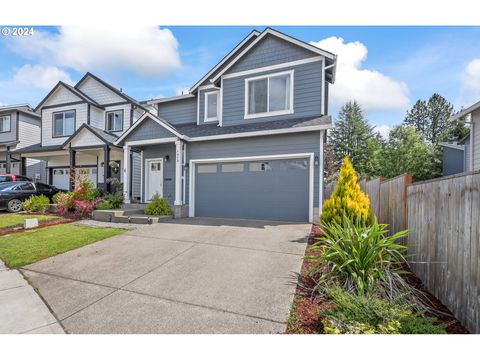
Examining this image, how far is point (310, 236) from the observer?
250 inches

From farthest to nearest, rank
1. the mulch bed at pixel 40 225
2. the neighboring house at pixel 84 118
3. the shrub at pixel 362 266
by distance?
the neighboring house at pixel 84 118 → the mulch bed at pixel 40 225 → the shrub at pixel 362 266

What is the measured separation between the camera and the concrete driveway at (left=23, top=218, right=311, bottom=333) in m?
2.71

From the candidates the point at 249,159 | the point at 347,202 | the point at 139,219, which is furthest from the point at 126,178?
the point at 347,202

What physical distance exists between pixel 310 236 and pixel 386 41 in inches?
193

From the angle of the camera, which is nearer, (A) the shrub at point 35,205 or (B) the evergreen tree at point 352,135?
(A) the shrub at point 35,205

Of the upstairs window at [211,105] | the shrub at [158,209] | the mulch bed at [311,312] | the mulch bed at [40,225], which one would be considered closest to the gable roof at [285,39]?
the upstairs window at [211,105]

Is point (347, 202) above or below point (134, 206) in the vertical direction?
above

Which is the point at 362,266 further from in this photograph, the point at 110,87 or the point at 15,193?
the point at 110,87

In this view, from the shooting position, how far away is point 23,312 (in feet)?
9.79

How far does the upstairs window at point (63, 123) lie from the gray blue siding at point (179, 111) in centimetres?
662

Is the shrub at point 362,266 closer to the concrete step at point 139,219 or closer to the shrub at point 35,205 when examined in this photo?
the concrete step at point 139,219

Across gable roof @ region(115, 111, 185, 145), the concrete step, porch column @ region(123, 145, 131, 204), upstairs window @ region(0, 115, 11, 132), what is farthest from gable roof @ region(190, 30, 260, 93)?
upstairs window @ region(0, 115, 11, 132)

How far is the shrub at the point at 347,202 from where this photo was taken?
5.08 meters

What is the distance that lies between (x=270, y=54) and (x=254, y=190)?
5557 millimetres
